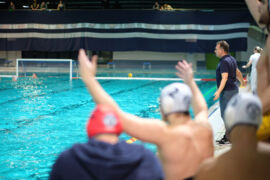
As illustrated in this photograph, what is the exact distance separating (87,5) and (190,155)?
1152 inches

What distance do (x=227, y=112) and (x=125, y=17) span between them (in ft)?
72.4

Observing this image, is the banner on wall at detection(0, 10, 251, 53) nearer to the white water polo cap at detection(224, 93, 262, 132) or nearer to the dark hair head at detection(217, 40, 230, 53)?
the dark hair head at detection(217, 40, 230, 53)

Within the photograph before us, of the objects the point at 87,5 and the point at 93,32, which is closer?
the point at 93,32

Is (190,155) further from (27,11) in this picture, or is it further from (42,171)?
(27,11)

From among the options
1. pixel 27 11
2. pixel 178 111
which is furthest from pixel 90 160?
pixel 27 11

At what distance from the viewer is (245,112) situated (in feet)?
5.38

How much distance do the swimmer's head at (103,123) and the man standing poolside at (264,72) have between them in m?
0.81

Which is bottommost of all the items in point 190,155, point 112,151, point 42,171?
point 42,171

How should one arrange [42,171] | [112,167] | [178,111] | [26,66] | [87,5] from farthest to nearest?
[87,5] → [26,66] → [42,171] → [178,111] → [112,167]

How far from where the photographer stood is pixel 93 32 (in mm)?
23641

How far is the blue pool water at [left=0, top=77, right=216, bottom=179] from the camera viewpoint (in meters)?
5.16

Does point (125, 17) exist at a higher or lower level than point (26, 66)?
higher

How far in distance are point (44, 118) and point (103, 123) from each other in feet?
23.0

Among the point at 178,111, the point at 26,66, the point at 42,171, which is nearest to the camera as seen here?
the point at 178,111
